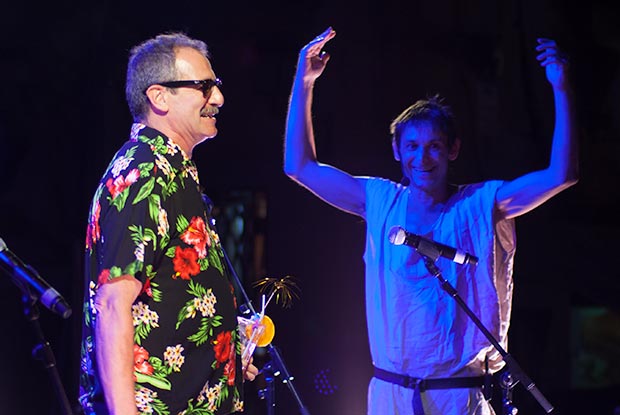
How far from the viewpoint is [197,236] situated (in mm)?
2016

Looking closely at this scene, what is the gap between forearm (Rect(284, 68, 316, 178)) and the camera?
10.6 feet

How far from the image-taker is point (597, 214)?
4988mm

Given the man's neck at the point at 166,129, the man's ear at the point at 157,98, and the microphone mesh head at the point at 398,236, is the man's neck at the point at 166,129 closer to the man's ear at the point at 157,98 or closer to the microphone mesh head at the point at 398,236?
the man's ear at the point at 157,98

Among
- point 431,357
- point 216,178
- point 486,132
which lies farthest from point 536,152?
point 431,357

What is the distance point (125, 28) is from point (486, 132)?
225 cm

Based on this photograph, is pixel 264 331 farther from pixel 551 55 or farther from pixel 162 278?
pixel 551 55

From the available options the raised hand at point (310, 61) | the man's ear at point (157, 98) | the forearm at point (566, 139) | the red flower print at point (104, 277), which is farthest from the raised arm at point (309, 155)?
the red flower print at point (104, 277)

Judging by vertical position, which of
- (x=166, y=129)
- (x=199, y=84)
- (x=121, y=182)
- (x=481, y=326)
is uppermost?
(x=199, y=84)

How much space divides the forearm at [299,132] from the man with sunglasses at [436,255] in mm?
66

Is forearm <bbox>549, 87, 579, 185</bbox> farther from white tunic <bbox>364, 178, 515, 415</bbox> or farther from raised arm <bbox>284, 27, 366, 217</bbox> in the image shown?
raised arm <bbox>284, 27, 366, 217</bbox>

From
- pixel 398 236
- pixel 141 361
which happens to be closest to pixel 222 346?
pixel 141 361

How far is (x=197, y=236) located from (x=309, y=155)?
1.31 m

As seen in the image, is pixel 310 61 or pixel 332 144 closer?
pixel 310 61

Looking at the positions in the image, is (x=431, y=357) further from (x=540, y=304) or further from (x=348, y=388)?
(x=540, y=304)
